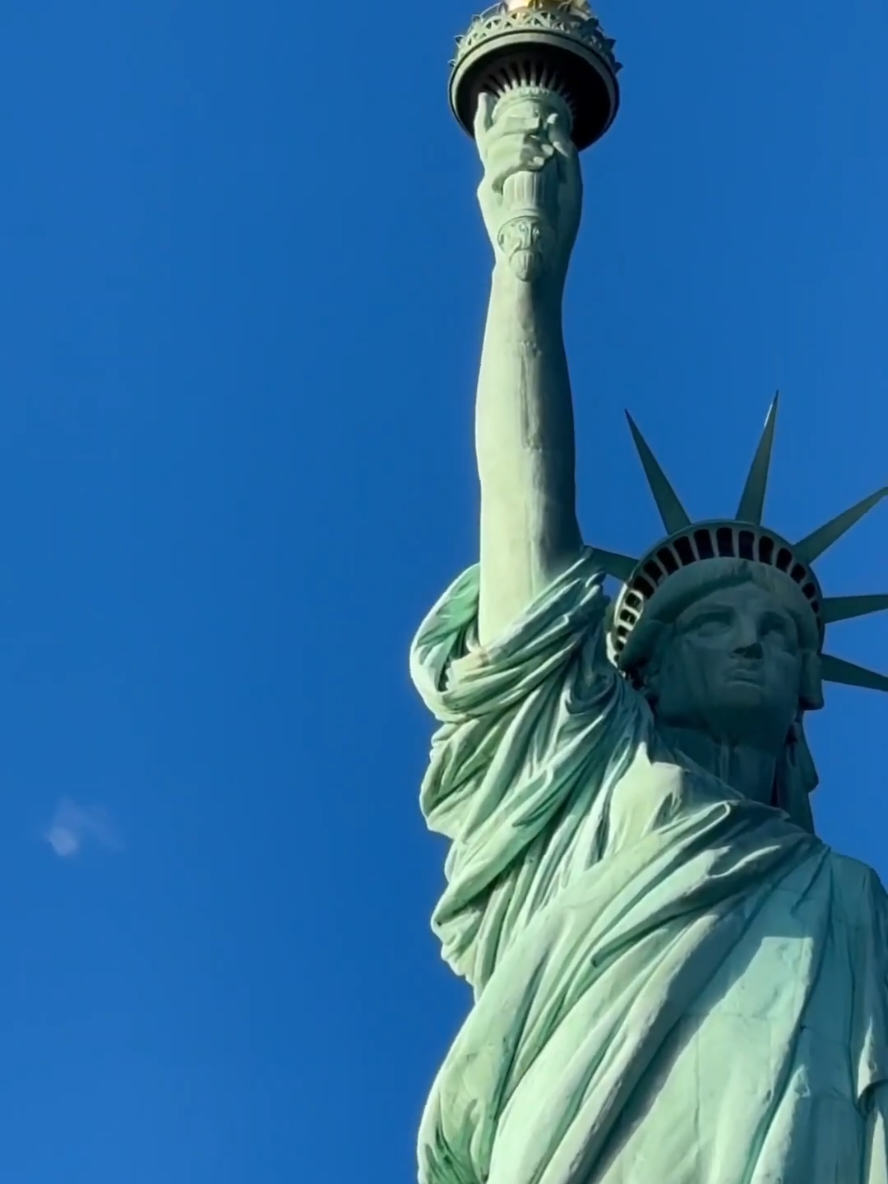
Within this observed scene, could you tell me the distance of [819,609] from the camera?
11250 millimetres

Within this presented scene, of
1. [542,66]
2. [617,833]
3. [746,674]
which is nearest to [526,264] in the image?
[542,66]

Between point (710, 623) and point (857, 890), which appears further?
point (710, 623)

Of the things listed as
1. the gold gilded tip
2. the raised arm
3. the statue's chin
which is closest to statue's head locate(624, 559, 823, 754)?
the raised arm

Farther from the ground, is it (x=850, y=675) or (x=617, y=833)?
(x=850, y=675)

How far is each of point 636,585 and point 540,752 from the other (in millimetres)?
1570

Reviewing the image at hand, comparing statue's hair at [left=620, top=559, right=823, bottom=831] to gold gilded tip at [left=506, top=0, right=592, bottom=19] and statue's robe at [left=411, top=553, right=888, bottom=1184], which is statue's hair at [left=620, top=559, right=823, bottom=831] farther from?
gold gilded tip at [left=506, top=0, right=592, bottom=19]

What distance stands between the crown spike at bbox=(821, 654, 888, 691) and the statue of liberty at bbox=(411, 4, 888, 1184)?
1 centimetres

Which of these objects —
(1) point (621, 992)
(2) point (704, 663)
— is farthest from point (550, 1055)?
(2) point (704, 663)

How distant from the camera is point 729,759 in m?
10.7

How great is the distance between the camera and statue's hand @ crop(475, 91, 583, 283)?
11.2 m

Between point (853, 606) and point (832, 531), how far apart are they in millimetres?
326

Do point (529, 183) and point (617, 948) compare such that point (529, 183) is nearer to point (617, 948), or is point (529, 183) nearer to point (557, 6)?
point (557, 6)

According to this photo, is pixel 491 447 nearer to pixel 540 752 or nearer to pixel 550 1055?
pixel 540 752

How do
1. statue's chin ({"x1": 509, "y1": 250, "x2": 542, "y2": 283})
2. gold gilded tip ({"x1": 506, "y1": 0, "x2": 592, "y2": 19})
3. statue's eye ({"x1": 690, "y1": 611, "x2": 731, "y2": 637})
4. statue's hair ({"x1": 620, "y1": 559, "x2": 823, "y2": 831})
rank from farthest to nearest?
gold gilded tip ({"x1": 506, "y1": 0, "x2": 592, "y2": 19}) → statue's chin ({"x1": 509, "y1": 250, "x2": 542, "y2": 283}) → statue's hair ({"x1": 620, "y1": 559, "x2": 823, "y2": 831}) → statue's eye ({"x1": 690, "y1": 611, "x2": 731, "y2": 637})
